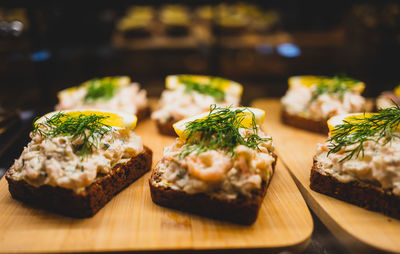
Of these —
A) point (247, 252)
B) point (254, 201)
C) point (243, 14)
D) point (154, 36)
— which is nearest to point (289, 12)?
point (243, 14)

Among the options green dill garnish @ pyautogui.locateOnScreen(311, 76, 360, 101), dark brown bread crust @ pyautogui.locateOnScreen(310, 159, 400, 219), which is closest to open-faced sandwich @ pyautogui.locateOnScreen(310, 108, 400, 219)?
dark brown bread crust @ pyautogui.locateOnScreen(310, 159, 400, 219)

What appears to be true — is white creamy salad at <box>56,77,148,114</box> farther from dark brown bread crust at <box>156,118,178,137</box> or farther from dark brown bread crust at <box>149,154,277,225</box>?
dark brown bread crust at <box>149,154,277,225</box>

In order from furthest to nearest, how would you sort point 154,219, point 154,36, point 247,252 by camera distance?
point 154,36 < point 154,219 < point 247,252

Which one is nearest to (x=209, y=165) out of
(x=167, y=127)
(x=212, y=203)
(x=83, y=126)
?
(x=212, y=203)

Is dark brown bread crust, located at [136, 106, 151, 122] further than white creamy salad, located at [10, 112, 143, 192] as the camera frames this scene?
Yes

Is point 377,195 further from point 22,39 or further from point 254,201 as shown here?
point 22,39

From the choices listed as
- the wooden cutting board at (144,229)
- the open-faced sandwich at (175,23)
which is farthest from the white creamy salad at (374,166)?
the open-faced sandwich at (175,23)
